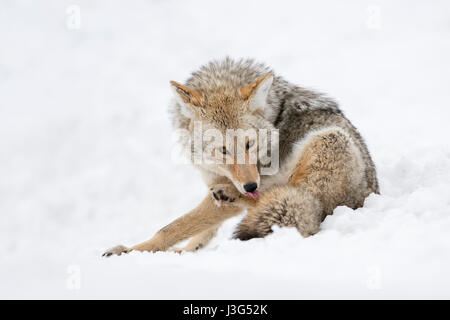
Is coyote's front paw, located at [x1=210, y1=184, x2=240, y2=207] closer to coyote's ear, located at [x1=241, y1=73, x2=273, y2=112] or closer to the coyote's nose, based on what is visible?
the coyote's nose

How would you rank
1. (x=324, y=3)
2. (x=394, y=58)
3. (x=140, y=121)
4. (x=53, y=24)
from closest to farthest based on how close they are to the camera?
(x=140, y=121)
(x=394, y=58)
(x=53, y=24)
(x=324, y=3)

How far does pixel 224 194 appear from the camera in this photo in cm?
512

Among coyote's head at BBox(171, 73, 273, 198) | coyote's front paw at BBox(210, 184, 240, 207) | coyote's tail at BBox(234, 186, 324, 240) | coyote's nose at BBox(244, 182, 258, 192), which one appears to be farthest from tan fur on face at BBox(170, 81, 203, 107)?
coyote's tail at BBox(234, 186, 324, 240)

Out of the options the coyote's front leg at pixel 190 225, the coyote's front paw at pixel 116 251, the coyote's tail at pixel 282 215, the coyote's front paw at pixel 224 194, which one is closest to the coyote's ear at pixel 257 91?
the coyote's front paw at pixel 224 194

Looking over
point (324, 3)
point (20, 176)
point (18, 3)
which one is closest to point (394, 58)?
point (324, 3)

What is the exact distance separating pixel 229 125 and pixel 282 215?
1.31 m

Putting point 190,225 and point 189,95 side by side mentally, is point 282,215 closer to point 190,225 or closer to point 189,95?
point 190,225

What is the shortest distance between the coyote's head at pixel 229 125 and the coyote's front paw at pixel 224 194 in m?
0.15

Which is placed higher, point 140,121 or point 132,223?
point 140,121

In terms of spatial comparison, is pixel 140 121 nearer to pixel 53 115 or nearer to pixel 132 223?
pixel 53 115

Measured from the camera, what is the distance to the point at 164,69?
13742 mm

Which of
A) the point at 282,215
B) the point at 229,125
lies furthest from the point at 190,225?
the point at 282,215

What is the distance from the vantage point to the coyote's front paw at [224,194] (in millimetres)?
5129

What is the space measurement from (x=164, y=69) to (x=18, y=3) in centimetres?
588
